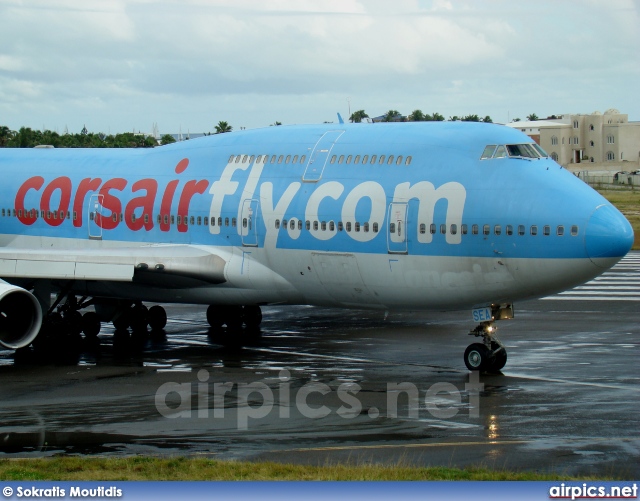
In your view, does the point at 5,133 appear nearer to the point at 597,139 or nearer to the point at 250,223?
the point at 250,223

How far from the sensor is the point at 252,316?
32.7 meters

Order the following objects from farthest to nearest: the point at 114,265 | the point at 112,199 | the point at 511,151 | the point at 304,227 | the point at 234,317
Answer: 1. the point at 234,317
2. the point at 112,199
3. the point at 114,265
4. the point at 304,227
5. the point at 511,151

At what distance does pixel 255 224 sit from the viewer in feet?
89.2

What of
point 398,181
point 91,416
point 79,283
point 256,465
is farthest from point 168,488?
point 79,283

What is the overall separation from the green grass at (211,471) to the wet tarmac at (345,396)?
728mm

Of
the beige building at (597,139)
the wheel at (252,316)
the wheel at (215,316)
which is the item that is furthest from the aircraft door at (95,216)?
the beige building at (597,139)

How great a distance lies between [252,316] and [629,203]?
68.8 metres

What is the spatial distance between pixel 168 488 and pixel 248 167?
15.0 m

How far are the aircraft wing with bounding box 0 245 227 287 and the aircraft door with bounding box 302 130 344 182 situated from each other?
3256 millimetres

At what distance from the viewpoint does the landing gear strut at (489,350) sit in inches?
958

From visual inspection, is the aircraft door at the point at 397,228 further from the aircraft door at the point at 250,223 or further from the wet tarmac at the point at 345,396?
the aircraft door at the point at 250,223

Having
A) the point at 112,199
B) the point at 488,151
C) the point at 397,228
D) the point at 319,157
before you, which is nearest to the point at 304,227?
the point at 319,157

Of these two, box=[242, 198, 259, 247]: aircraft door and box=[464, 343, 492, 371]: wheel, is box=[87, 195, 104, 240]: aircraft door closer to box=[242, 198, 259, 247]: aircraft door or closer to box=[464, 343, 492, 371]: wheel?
box=[242, 198, 259, 247]: aircraft door

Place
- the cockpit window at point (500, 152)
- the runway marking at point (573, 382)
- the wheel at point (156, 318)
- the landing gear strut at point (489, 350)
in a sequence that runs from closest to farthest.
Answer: the runway marking at point (573, 382) < the cockpit window at point (500, 152) < the landing gear strut at point (489, 350) < the wheel at point (156, 318)
